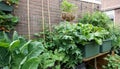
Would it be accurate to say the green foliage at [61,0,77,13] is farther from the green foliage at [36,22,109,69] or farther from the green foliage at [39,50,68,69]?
the green foliage at [39,50,68,69]

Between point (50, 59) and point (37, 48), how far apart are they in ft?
1.55

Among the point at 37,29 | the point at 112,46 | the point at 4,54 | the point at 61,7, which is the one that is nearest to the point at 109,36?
the point at 112,46

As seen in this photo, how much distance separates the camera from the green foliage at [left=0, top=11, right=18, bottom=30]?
2511 millimetres

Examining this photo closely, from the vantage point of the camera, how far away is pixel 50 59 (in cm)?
286

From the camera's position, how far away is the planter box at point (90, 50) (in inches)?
126

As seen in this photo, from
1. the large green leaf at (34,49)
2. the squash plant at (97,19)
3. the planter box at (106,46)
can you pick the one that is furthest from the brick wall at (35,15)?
the planter box at (106,46)

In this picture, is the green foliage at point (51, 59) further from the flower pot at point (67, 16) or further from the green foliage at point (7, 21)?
the flower pot at point (67, 16)

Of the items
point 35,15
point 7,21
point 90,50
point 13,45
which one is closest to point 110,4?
point 90,50

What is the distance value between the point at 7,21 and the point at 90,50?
158cm

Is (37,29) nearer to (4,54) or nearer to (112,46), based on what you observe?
(4,54)

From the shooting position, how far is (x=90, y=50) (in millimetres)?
3332

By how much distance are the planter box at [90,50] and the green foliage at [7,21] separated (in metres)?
1.29

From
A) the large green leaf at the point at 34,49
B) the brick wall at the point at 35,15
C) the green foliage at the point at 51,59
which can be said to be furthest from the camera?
the brick wall at the point at 35,15

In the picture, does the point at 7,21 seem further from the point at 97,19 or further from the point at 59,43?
the point at 97,19
